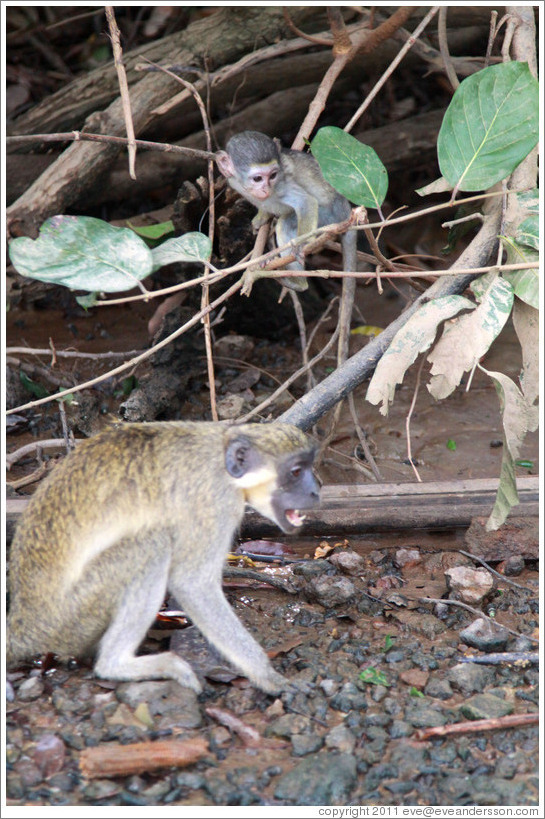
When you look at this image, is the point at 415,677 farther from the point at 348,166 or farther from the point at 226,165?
the point at 226,165

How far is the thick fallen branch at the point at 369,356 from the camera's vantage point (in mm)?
5027

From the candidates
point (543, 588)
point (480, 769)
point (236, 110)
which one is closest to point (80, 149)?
point (236, 110)

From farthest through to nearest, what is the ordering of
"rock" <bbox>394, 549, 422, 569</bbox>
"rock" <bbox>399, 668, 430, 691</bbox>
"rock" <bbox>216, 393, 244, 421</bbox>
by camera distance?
"rock" <bbox>216, 393, 244, 421</bbox> → "rock" <bbox>394, 549, 422, 569</bbox> → "rock" <bbox>399, 668, 430, 691</bbox>

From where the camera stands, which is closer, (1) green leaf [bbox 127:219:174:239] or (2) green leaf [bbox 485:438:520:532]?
(2) green leaf [bbox 485:438:520:532]

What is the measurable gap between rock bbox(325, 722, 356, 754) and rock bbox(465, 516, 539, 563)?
5.71 feet

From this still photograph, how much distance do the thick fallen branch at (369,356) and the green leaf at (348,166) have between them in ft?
2.49

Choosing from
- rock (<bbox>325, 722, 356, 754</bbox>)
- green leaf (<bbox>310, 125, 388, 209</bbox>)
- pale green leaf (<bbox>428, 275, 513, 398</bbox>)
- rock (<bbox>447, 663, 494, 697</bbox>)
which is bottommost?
rock (<bbox>447, 663, 494, 697</bbox>)

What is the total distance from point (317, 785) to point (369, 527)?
2040 millimetres

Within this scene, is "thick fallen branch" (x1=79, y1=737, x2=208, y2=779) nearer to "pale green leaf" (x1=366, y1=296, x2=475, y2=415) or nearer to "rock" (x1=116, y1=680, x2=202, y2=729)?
"rock" (x1=116, y1=680, x2=202, y2=729)

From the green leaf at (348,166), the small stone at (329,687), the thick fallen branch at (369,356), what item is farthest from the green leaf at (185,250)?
→ the small stone at (329,687)

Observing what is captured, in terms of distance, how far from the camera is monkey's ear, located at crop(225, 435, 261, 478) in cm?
411

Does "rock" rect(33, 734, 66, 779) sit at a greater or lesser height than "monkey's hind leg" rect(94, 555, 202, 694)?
lesser

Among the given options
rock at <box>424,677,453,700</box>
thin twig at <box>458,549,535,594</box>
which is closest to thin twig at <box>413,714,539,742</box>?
rock at <box>424,677,453,700</box>

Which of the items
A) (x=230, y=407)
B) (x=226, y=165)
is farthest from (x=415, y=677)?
(x=226, y=165)
